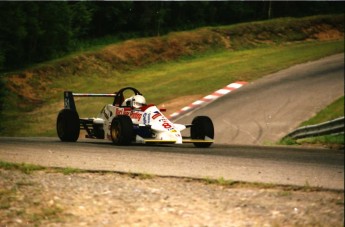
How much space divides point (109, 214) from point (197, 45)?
659 centimetres

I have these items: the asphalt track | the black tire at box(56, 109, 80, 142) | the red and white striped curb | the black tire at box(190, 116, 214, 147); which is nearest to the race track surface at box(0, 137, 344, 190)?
the asphalt track

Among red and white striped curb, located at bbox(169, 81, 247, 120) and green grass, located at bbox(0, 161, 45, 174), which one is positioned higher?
red and white striped curb, located at bbox(169, 81, 247, 120)

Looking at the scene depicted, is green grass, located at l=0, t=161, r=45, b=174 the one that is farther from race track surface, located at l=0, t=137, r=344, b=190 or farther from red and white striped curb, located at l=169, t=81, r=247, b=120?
red and white striped curb, located at l=169, t=81, r=247, b=120

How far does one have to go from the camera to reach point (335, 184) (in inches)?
232

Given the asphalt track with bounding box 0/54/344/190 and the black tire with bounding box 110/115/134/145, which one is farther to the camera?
the black tire with bounding box 110/115/134/145

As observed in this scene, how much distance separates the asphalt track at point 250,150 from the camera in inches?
276

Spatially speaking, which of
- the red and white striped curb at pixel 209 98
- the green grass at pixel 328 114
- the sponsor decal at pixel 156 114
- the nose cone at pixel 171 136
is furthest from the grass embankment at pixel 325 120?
the sponsor decal at pixel 156 114

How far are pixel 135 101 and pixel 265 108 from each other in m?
4.23

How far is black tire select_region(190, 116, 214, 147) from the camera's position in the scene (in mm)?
11281

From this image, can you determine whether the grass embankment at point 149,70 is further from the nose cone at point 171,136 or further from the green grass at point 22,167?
the green grass at point 22,167

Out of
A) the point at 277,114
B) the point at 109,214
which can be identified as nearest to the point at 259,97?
the point at 277,114

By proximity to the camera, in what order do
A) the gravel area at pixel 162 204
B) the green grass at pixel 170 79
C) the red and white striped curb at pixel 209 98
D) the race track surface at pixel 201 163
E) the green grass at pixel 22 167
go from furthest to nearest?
the red and white striped curb at pixel 209 98 → the green grass at pixel 170 79 → the green grass at pixel 22 167 → the race track surface at pixel 201 163 → the gravel area at pixel 162 204

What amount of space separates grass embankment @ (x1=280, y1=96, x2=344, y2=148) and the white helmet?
3891 millimetres

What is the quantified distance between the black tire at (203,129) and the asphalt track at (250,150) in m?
0.29
